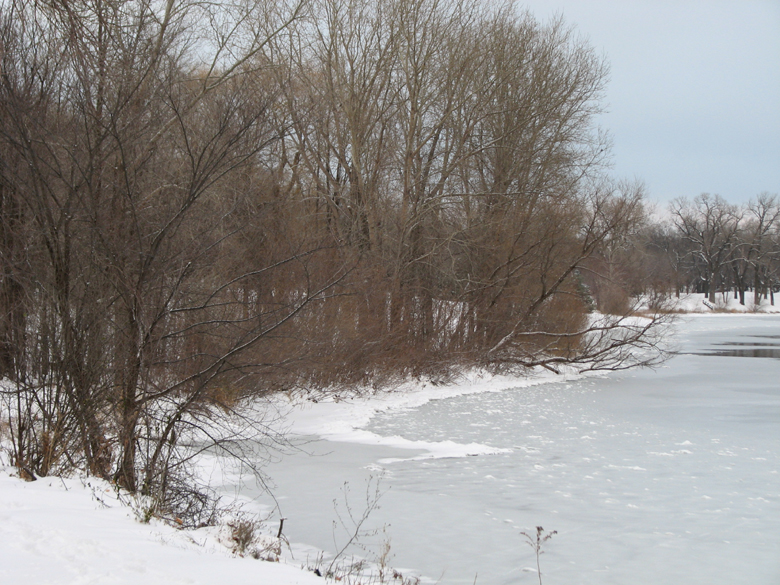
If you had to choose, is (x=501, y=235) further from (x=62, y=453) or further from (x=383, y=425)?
(x=62, y=453)

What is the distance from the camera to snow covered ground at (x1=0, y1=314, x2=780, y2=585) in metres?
4.39

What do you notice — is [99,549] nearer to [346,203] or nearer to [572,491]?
[572,491]

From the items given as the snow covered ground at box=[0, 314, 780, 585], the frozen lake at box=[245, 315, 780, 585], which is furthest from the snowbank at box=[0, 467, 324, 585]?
the frozen lake at box=[245, 315, 780, 585]

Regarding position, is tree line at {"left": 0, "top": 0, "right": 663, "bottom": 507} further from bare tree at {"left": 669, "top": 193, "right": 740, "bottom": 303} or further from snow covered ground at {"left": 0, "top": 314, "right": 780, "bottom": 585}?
bare tree at {"left": 669, "top": 193, "right": 740, "bottom": 303}

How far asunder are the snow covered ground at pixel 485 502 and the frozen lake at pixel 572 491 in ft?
0.08

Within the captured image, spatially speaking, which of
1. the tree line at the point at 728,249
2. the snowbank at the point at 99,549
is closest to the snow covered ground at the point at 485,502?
the snowbank at the point at 99,549

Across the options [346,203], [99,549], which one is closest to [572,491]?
[99,549]

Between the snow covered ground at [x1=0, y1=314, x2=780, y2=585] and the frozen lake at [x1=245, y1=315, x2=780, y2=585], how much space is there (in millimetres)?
26

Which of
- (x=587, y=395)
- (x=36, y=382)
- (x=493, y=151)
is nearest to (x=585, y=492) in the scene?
(x=36, y=382)

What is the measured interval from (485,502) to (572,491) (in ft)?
3.87

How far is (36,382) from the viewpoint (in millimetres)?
6938

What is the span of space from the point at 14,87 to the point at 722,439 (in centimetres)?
1100

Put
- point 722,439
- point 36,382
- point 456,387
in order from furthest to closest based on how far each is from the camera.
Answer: point 456,387 < point 722,439 < point 36,382

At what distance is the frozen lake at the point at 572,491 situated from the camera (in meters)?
6.12
